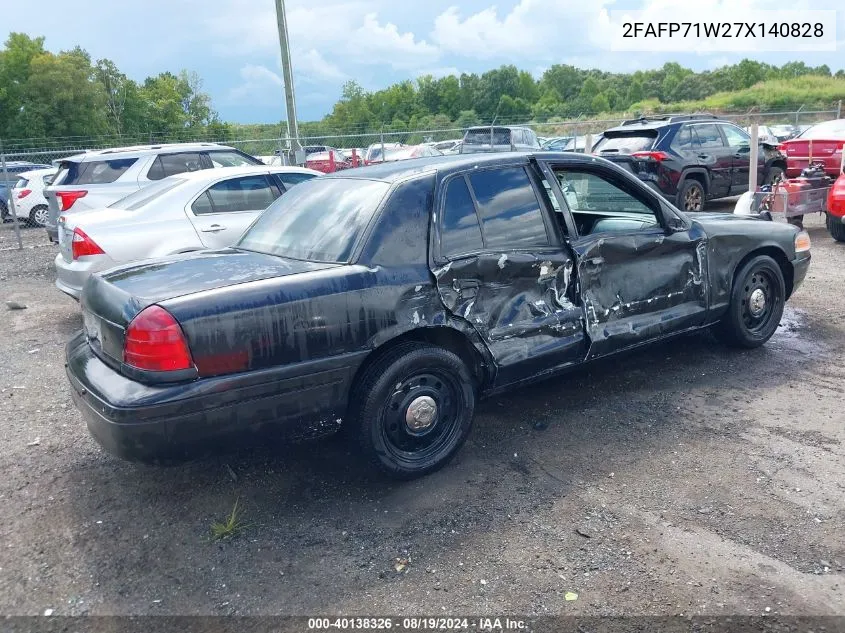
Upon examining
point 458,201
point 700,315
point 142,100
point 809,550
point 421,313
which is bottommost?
point 809,550

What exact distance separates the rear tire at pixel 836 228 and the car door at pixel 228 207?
779 centimetres

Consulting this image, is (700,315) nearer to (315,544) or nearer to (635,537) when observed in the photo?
(635,537)

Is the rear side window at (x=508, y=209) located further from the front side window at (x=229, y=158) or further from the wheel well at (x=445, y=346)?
the front side window at (x=229, y=158)

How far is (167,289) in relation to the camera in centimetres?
342

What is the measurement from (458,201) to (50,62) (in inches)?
2006

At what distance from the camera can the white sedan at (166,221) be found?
259 inches

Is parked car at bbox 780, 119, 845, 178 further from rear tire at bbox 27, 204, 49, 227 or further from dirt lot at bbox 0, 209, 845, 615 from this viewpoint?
rear tire at bbox 27, 204, 49, 227

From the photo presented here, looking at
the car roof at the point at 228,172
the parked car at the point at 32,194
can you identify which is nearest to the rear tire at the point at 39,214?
the parked car at the point at 32,194

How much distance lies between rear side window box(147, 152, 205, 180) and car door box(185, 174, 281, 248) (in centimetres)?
349

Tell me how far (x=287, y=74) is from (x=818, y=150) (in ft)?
34.6

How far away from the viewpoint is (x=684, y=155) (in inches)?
461

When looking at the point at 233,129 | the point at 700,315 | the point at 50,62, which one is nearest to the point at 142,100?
the point at 50,62

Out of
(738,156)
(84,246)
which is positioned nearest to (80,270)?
(84,246)

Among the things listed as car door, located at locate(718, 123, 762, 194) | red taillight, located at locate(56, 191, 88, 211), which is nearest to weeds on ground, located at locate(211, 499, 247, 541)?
red taillight, located at locate(56, 191, 88, 211)
